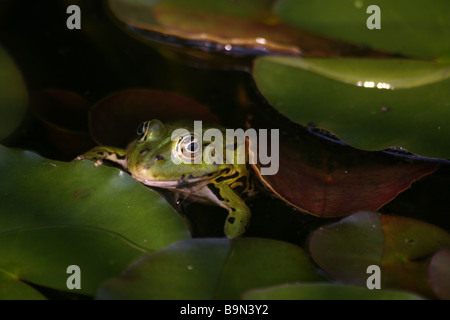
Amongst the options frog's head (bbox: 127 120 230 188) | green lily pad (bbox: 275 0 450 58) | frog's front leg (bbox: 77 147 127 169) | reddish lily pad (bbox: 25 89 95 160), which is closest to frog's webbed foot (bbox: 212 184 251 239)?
frog's head (bbox: 127 120 230 188)

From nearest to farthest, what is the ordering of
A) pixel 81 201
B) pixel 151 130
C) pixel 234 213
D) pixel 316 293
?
pixel 316 293, pixel 81 201, pixel 234 213, pixel 151 130

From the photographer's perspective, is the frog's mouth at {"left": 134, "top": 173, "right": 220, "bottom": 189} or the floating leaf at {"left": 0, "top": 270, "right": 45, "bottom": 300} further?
the frog's mouth at {"left": 134, "top": 173, "right": 220, "bottom": 189}

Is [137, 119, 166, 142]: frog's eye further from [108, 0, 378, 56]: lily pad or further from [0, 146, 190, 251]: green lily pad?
[108, 0, 378, 56]: lily pad

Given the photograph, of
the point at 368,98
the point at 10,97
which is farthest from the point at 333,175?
the point at 10,97

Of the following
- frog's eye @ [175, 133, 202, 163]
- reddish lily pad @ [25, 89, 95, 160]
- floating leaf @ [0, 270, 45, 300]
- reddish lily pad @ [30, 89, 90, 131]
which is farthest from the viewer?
reddish lily pad @ [30, 89, 90, 131]

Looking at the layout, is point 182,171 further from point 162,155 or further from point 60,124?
point 60,124

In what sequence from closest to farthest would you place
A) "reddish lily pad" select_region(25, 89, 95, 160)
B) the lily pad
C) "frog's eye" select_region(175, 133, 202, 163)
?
"frog's eye" select_region(175, 133, 202, 163)
"reddish lily pad" select_region(25, 89, 95, 160)
the lily pad
